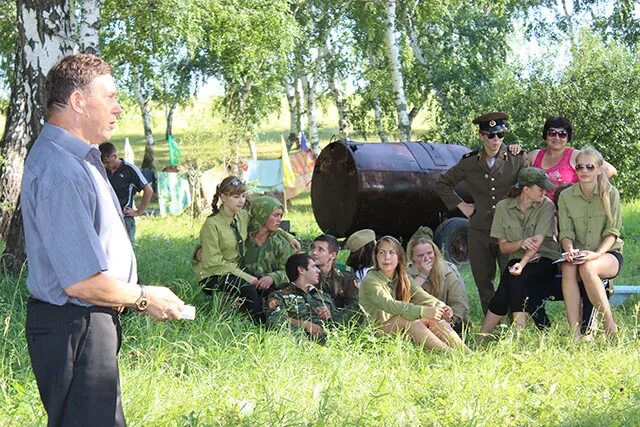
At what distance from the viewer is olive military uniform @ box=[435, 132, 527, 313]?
889 cm

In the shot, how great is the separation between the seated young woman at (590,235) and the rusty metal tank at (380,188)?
→ 4.52 m

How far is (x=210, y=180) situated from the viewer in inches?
977

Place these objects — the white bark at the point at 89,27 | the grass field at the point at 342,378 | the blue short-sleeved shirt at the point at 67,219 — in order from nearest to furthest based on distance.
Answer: the blue short-sleeved shirt at the point at 67,219 < the grass field at the point at 342,378 < the white bark at the point at 89,27

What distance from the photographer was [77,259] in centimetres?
322

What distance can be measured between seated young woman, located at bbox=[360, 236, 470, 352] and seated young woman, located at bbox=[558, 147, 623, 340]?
99 cm

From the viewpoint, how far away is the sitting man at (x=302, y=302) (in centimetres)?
770

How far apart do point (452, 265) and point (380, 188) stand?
4.27m

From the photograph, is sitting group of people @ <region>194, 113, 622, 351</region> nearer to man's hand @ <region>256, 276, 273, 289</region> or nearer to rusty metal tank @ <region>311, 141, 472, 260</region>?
man's hand @ <region>256, 276, 273, 289</region>

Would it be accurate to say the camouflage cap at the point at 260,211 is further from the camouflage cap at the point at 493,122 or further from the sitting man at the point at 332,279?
the camouflage cap at the point at 493,122

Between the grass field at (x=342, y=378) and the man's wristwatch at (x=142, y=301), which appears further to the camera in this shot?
the grass field at (x=342, y=378)

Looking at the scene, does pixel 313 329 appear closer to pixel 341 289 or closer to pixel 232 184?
pixel 341 289

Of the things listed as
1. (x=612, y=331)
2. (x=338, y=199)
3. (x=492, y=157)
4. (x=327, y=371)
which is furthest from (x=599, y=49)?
(x=327, y=371)

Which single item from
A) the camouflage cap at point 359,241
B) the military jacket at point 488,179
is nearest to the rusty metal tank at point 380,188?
the camouflage cap at point 359,241

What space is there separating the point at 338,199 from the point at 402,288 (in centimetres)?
544
